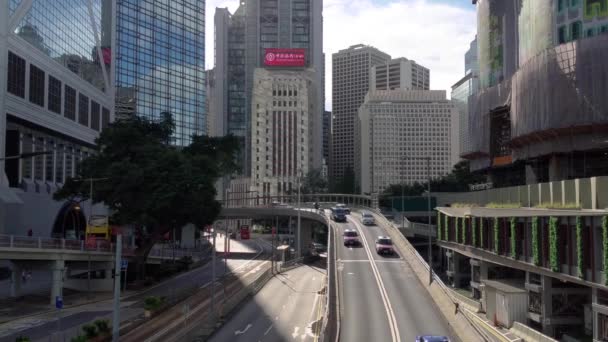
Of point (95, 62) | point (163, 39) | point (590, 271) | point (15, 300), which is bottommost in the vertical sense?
point (15, 300)

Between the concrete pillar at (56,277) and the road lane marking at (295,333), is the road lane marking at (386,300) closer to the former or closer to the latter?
the road lane marking at (295,333)

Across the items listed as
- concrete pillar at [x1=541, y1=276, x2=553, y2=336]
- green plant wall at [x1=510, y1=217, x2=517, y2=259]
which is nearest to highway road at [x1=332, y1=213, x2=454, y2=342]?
concrete pillar at [x1=541, y1=276, x2=553, y2=336]

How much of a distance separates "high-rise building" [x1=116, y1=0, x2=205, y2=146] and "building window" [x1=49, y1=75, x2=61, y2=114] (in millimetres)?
59670

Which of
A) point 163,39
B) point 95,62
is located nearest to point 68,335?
point 95,62

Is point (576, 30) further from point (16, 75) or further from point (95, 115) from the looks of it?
point (95, 115)

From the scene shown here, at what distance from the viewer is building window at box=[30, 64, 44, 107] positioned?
7581cm

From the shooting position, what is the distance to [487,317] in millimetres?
44188

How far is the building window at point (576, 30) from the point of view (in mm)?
57969

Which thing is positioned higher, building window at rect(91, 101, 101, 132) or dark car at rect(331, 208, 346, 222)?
building window at rect(91, 101, 101, 132)

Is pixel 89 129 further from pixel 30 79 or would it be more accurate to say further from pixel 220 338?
pixel 220 338

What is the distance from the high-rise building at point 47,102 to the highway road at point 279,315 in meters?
29.2

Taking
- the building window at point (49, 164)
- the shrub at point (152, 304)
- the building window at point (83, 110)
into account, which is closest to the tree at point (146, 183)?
the shrub at point (152, 304)

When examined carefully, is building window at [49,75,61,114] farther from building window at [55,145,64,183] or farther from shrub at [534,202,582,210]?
shrub at [534,202,582,210]

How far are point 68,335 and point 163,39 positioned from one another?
5117 inches
